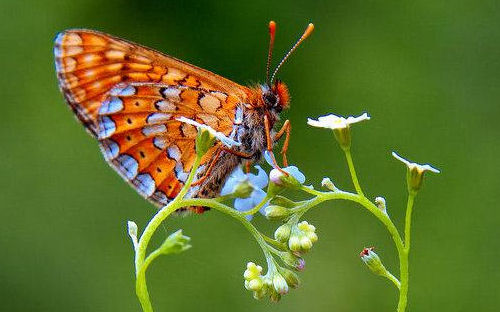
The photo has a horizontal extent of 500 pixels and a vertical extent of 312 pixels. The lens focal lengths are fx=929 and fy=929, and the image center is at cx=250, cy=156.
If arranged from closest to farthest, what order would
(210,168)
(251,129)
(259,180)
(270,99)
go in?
(259,180), (210,168), (251,129), (270,99)

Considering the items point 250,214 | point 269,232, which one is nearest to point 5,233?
point 269,232

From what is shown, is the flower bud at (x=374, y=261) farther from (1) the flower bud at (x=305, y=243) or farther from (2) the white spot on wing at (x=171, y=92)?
(2) the white spot on wing at (x=171, y=92)

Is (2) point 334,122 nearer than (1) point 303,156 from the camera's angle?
Yes

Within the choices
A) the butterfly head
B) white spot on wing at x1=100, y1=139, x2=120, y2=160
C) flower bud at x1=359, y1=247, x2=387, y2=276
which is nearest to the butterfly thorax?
the butterfly head

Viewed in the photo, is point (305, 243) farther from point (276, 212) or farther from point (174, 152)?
point (174, 152)

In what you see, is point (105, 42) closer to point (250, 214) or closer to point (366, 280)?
point (250, 214)

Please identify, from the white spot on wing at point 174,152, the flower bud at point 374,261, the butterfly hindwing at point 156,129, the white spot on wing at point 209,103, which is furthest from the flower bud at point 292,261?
the white spot on wing at point 209,103

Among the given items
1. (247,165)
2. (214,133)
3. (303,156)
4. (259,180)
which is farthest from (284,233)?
(303,156)
